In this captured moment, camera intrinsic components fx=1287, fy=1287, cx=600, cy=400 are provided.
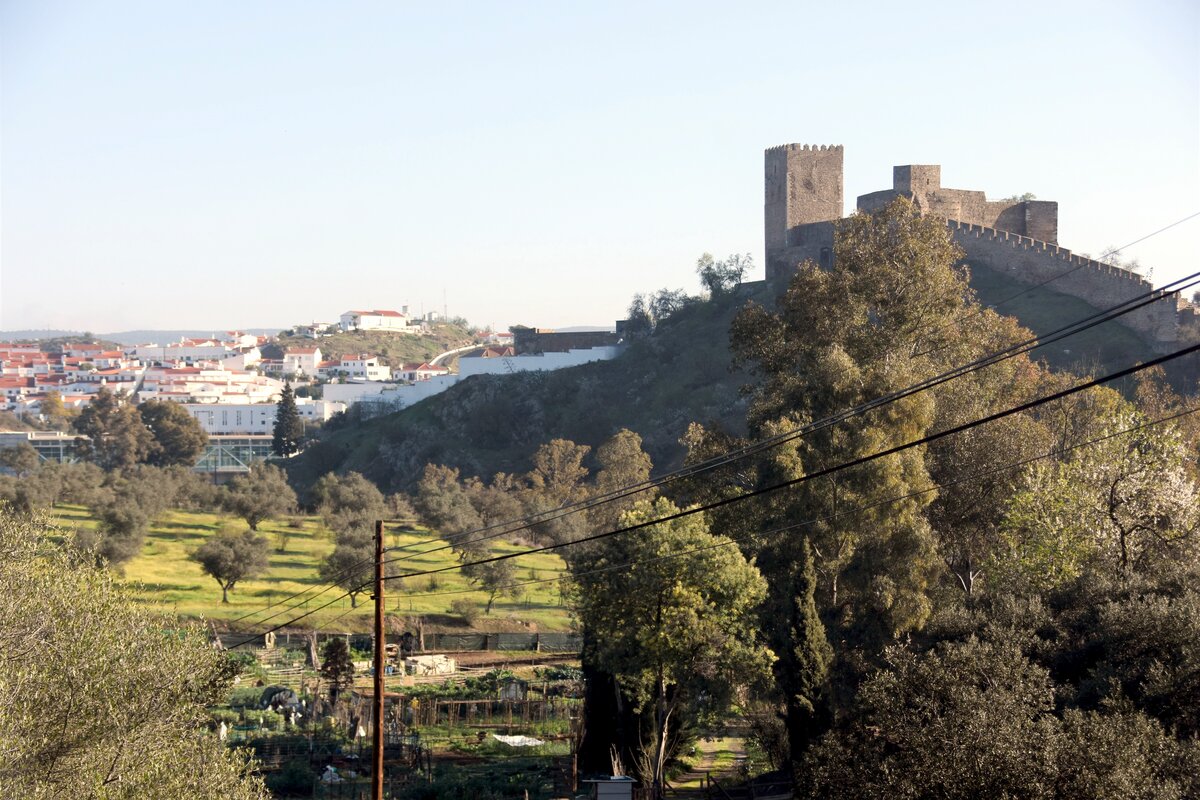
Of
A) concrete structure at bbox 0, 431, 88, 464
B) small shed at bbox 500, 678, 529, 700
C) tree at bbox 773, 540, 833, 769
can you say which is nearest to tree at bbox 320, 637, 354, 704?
small shed at bbox 500, 678, 529, 700

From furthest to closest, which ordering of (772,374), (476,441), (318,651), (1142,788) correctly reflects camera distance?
(476,441), (318,651), (772,374), (1142,788)

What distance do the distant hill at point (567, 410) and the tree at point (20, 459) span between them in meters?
18.0

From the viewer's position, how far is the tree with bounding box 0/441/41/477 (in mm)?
90000

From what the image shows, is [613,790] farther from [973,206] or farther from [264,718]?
[973,206]

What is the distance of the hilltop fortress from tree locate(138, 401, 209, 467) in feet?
168

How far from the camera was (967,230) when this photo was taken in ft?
245

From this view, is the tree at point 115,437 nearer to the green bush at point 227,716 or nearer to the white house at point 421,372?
the white house at point 421,372

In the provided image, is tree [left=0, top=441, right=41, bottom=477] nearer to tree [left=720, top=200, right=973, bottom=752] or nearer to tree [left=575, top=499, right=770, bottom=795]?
tree [left=720, top=200, right=973, bottom=752]

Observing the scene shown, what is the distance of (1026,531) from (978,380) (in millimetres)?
5889

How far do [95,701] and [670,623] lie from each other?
1064cm

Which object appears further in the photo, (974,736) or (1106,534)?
(1106,534)

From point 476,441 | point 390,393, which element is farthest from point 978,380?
point 390,393

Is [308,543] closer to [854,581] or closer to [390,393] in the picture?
[854,581]

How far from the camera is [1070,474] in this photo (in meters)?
26.5
